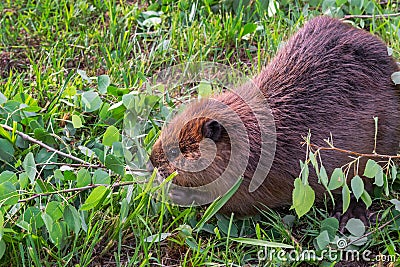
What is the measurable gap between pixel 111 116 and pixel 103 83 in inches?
7.1

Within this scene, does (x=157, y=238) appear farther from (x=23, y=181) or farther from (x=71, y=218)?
(x=23, y=181)

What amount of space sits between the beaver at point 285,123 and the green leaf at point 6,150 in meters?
0.65

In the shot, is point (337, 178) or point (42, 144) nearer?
point (337, 178)

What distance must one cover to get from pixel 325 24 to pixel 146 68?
1.04 metres

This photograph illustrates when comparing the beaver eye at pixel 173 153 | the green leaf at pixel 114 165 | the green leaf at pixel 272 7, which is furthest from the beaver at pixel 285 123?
the green leaf at pixel 272 7

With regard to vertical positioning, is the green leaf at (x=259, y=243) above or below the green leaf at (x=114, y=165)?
below

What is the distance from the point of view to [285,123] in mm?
2771

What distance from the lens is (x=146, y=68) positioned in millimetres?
3594

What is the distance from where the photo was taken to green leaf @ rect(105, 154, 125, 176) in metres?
2.69

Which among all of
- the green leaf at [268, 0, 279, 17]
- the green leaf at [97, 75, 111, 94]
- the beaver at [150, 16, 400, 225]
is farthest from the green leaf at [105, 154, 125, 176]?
the green leaf at [268, 0, 279, 17]

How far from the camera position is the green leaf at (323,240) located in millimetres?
2590

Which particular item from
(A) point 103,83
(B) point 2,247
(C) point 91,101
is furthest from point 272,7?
(B) point 2,247

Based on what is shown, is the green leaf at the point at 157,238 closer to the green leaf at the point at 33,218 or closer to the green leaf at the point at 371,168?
the green leaf at the point at 33,218

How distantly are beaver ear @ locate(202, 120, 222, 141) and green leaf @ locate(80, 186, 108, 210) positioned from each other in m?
0.45
